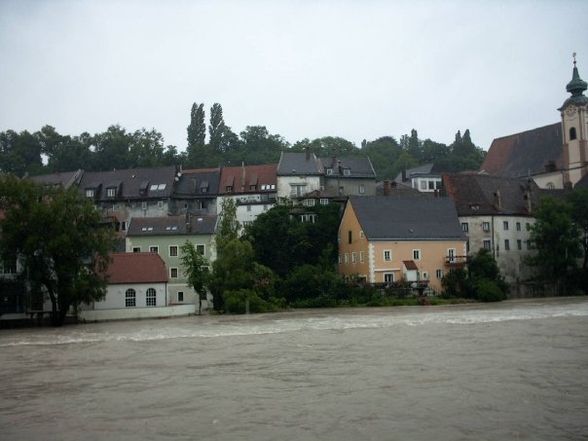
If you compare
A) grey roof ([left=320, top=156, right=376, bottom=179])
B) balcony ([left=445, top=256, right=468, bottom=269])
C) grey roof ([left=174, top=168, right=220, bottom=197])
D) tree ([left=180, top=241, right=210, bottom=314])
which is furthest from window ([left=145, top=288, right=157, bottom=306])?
grey roof ([left=320, top=156, right=376, bottom=179])

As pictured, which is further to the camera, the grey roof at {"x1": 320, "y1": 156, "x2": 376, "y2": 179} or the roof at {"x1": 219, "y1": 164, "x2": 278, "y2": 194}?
the grey roof at {"x1": 320, "y1": 156, "x2": 376, "y2": 179}

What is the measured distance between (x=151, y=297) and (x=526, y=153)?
60539mm

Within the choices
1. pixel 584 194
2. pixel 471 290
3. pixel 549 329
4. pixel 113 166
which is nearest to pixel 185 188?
pixel 113 166

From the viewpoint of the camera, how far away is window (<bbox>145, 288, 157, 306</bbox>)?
55.7 meters

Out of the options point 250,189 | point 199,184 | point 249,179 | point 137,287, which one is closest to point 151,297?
point 137,287

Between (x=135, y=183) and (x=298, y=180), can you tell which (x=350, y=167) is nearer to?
(x=298, y=180)

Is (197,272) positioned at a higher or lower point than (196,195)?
lower

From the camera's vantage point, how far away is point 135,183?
277 ft

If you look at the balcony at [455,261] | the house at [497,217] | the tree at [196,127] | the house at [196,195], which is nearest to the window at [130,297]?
the house at [196,195]

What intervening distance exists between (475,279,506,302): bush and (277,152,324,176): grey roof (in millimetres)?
26701

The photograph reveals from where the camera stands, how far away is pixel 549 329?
3266cm

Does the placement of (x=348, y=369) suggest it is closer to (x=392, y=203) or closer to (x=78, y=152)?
(x=392, y=203)

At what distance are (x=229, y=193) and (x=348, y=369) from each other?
2441 inches

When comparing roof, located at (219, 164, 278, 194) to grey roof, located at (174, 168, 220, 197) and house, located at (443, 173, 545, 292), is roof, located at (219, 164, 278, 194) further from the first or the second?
house, located at (443, 173, 545, 292)
